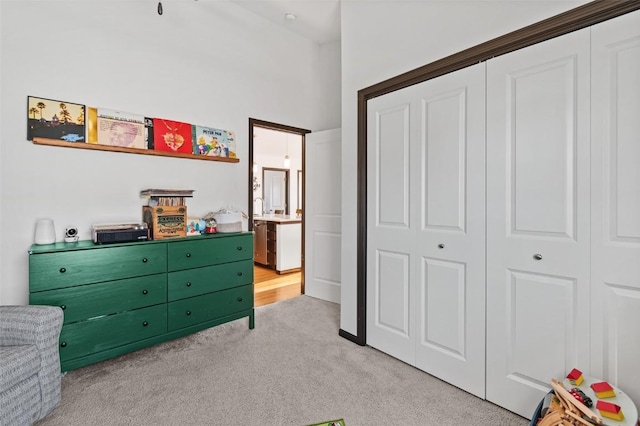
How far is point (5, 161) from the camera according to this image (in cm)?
215

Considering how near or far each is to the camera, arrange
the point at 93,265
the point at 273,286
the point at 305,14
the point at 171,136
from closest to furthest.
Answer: the point at 93,265
the point at 171,136
the point at 305,14
the point at 273,286

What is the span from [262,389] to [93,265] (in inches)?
55.5

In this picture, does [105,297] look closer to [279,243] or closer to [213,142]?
[213,142]

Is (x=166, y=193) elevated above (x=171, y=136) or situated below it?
below

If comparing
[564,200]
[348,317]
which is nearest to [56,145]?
[348,317]

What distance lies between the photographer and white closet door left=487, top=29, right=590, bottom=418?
155 centimetres

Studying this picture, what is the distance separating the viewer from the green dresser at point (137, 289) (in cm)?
204

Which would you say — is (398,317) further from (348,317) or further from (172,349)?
(172,349)

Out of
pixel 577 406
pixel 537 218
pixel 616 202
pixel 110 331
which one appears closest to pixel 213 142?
pixel 110 331

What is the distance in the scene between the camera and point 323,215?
3902 millimetres

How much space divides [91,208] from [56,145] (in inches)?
19.9

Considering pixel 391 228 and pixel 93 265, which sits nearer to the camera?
pixel 93 265

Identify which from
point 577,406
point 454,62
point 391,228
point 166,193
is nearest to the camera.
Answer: point 577,406

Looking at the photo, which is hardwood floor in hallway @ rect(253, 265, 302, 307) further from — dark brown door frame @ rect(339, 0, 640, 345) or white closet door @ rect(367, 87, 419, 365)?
white closet door @ rect(367, 87, 419, 365)
